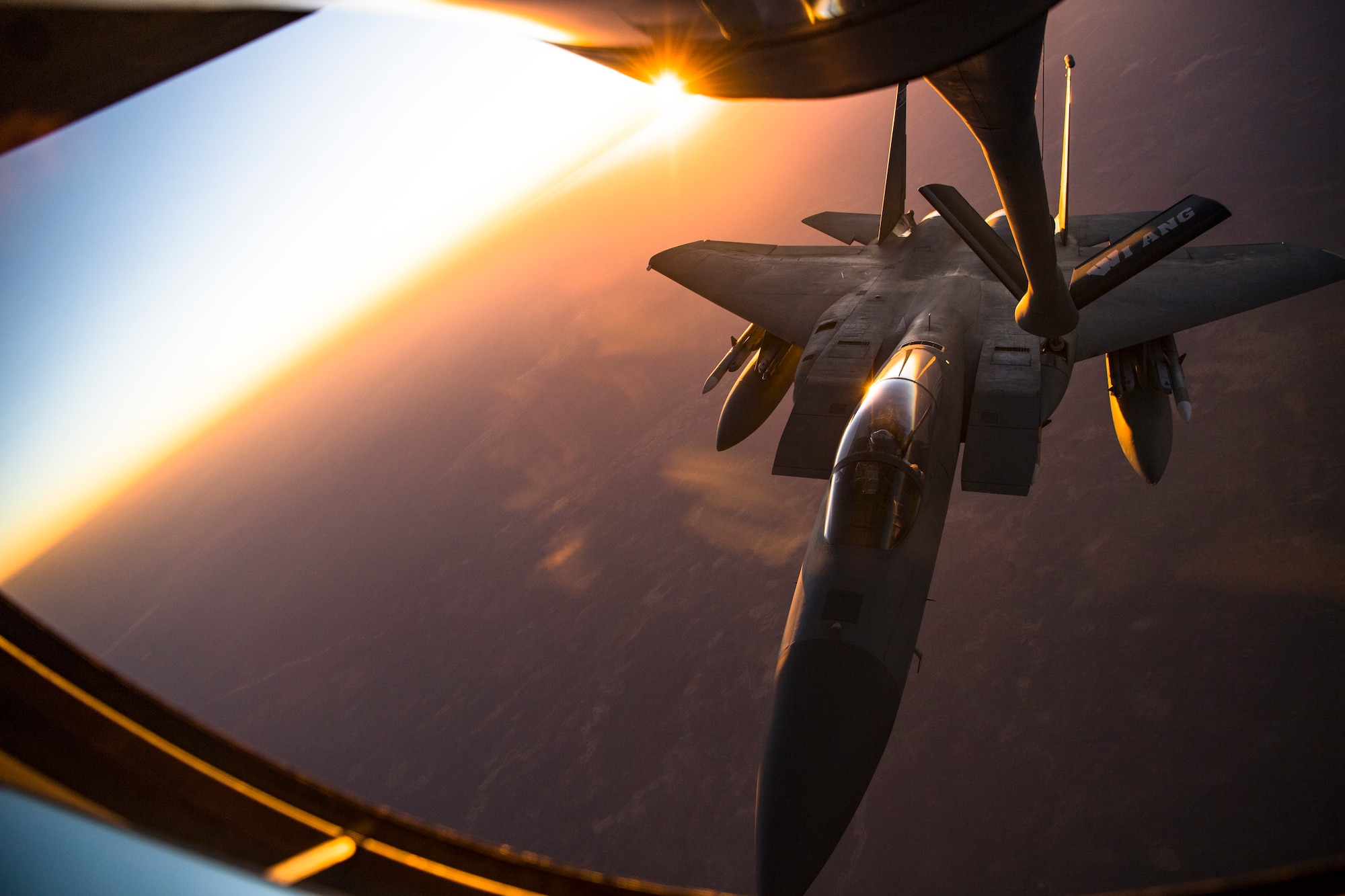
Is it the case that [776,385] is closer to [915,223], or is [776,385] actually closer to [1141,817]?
[915,223]

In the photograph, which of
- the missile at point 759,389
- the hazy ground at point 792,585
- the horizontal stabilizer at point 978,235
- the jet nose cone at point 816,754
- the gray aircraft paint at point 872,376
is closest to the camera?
the jet nose cone at point 816,754

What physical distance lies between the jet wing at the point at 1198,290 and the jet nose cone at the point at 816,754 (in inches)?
318

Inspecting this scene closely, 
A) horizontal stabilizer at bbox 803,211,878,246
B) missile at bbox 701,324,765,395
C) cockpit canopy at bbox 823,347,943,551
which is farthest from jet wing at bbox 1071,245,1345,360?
missile at bbox 701,324,765,395

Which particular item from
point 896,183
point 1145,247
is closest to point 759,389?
point 896,183

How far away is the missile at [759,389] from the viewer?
1379 centimetres

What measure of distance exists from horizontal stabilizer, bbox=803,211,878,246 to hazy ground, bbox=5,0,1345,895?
14.4 meters

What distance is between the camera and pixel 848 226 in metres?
17.3

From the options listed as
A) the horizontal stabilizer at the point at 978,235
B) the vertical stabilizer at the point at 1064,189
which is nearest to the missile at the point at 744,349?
the vertical stabilizer at the point at 1064,189

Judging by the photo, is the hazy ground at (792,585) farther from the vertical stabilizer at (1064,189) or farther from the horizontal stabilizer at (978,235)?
the vertical stabilizer at (1064,189)

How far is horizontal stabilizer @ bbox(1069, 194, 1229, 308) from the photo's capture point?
22.1 feet

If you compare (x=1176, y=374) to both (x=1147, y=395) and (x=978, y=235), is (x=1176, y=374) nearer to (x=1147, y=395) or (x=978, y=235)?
(x=1147, y=395)

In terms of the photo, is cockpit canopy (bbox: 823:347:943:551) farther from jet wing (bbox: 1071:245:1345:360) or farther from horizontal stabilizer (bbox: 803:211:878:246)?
horizontal stabilizer (bbox: 803:211:878:246)

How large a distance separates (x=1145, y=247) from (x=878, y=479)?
374 centimetres

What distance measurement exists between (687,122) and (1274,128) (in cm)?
11477
